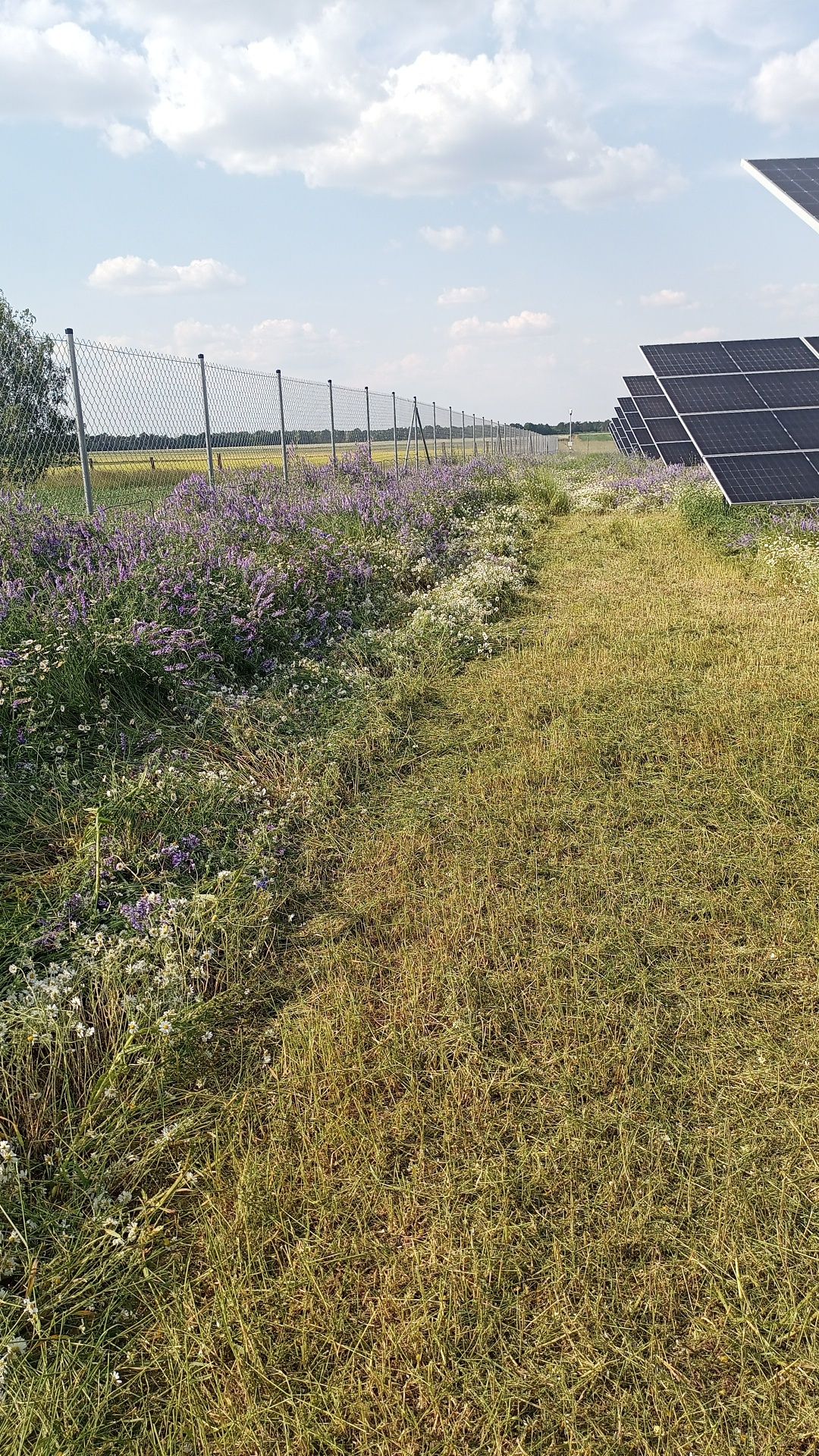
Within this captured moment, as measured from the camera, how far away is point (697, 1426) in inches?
62.7

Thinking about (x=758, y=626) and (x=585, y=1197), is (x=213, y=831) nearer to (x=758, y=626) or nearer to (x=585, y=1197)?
(x=585, y=1197)

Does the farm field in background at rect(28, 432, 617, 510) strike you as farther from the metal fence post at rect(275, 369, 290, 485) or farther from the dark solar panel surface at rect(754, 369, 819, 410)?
the dark solar panel surface at rect(754, 369, 819, 410)

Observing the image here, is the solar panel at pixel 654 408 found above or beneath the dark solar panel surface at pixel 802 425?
above

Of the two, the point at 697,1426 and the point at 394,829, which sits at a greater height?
the point at 394,829

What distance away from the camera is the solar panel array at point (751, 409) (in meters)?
10.9

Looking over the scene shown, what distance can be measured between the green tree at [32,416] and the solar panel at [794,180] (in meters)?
6.84

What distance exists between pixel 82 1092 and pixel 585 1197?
1.42 metres

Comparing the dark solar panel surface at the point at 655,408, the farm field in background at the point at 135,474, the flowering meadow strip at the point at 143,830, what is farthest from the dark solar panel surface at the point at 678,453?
the flowering meadow strip at the point at 143,830

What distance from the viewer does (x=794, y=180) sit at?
8750 mm

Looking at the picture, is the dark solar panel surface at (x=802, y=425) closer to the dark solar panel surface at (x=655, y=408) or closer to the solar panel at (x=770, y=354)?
the solar panel at (x=770, y=354)

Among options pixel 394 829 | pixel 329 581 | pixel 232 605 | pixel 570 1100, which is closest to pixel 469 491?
pixel 329 581

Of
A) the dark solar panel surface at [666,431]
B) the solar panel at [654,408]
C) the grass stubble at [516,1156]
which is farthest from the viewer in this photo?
the solar panel at [654,408]

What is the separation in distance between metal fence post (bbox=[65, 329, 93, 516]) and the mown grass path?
435 centimetres

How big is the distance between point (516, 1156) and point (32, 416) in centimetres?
754
